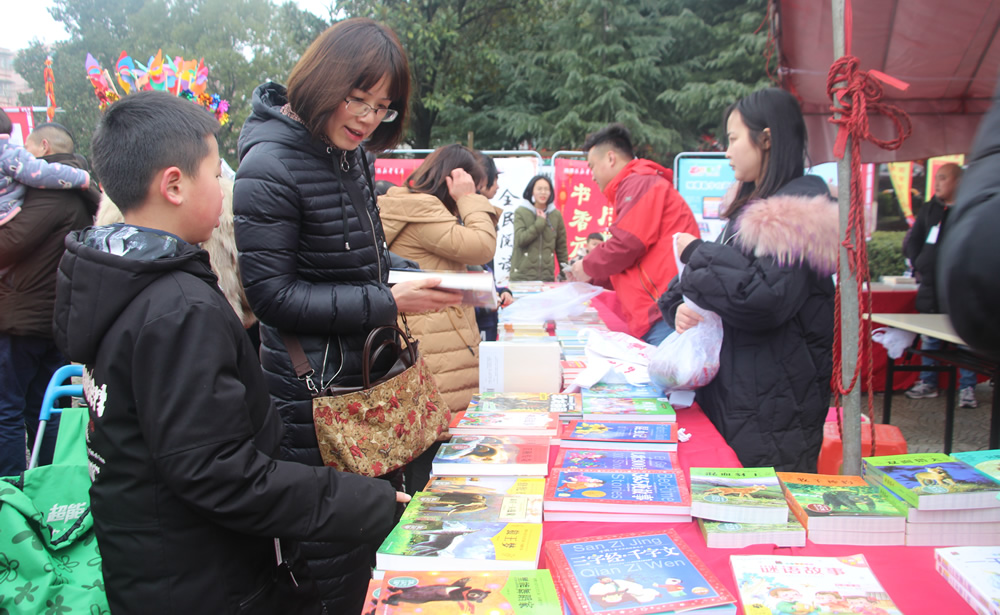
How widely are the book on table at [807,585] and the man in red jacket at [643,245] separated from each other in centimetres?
182

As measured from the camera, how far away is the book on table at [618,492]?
1.28 metres

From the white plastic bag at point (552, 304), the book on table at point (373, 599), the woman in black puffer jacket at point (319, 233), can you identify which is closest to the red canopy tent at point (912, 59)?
the white plastic bag at point (552, 304)

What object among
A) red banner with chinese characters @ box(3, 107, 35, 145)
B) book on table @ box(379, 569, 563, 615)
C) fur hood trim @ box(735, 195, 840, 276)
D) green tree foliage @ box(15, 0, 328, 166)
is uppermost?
green tree foliage @ box(15, 0, 328, 166)

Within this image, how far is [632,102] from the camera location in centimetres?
1344

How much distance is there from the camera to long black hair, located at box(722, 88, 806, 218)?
194cm

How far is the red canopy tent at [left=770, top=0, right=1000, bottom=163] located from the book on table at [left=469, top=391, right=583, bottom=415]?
6.52ft

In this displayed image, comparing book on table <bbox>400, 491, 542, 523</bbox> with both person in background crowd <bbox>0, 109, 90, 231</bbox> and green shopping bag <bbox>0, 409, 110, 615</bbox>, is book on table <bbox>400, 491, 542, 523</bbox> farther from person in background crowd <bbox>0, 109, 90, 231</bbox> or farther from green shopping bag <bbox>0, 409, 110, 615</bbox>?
person in background crowd <bbox>0, 109, 90, 231</bbox>

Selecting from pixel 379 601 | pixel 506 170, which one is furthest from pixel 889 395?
pixel 506 170

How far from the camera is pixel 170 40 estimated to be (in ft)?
76.9

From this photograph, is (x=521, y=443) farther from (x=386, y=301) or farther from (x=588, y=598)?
(x=588, y=598)

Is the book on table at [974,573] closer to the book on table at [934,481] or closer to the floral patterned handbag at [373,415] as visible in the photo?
the book on table at [934,481]

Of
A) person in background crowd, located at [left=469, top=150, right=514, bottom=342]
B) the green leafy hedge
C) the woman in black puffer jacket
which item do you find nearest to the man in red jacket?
person in background crowd, located at [left=469, top=150, right=514, bottom=342]

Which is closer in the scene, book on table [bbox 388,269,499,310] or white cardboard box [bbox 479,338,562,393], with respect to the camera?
book on table [bbox 388,269,499,310]

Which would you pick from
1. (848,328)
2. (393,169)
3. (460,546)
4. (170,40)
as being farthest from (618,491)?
(170,40)
